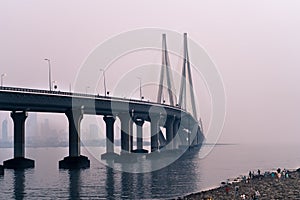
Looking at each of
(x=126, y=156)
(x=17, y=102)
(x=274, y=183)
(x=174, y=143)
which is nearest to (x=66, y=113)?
(x=17, y=102)

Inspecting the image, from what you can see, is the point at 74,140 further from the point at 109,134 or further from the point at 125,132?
the point at 109,134

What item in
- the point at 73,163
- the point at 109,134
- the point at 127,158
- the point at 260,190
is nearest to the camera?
the point at 260,190

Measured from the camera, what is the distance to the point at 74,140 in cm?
10900

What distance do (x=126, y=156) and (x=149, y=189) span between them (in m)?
65.9

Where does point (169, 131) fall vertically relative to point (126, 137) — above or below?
above

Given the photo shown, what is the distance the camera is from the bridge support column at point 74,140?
4296 inches

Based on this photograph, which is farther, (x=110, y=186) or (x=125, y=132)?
(x=125, y=132)

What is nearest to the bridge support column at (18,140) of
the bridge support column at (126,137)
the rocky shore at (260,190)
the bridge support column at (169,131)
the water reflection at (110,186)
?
the water reflection at (110,186)

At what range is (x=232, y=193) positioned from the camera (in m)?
62.9

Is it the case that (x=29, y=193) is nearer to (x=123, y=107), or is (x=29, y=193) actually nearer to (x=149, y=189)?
(x=149, y=189)

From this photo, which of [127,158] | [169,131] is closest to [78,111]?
[127,158]

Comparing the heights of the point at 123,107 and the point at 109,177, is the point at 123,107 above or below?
above

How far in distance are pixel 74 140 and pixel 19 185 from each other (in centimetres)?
2915

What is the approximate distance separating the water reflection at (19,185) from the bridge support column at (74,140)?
10241 millimetres
